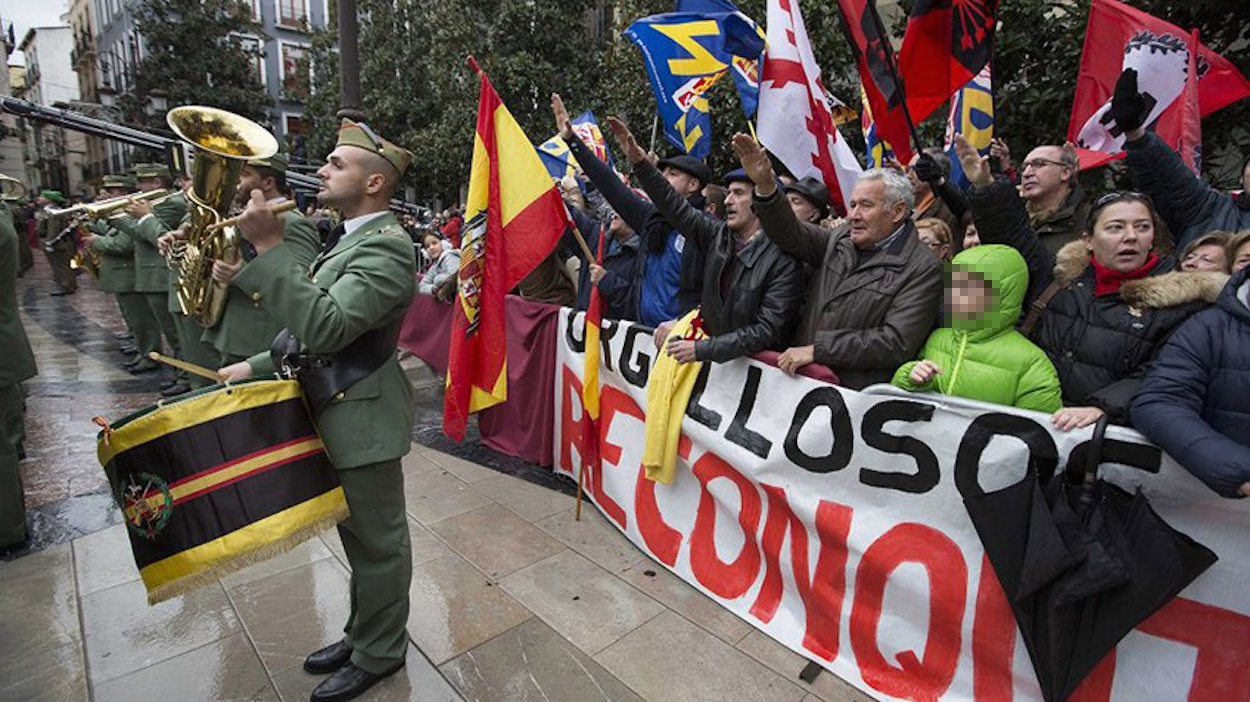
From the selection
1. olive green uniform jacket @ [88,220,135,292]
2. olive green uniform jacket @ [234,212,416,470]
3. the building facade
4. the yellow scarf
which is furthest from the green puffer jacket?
the building facade

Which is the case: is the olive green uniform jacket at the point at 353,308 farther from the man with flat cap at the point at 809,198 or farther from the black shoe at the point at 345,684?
the man with flat cap at the point at 809,198

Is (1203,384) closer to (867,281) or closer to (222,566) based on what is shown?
(867,281)

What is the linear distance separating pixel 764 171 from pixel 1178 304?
1.48 metres

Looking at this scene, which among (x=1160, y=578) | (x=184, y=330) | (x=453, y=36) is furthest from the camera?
(x=453, y=36)

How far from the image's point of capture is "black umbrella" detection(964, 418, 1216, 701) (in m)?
1.81

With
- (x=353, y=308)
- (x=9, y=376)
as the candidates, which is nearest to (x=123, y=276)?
(x=9, y=376)

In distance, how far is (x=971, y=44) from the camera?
125 inches

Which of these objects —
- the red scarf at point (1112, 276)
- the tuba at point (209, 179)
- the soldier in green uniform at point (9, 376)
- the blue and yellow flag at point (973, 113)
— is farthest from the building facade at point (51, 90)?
the red scarf at point (1112, 276)

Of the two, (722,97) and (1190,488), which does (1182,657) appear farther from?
(722,97)

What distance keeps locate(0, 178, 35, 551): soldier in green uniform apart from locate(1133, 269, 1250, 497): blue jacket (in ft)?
16.0

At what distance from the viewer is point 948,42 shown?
10.4 ft

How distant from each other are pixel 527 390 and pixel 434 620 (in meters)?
2.16

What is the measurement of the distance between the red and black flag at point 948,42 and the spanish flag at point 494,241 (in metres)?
1.99

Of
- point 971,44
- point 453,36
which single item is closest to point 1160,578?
point 971,44
